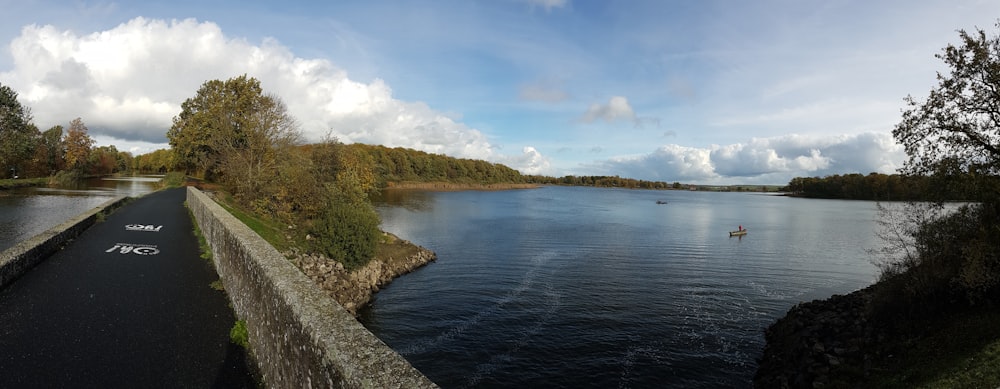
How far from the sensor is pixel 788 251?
37562mm

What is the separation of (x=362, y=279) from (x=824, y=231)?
52.3m

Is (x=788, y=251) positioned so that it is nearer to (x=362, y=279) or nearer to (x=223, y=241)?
(x=362, y=279)

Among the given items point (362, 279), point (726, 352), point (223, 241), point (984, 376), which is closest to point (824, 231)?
point (726, 352)

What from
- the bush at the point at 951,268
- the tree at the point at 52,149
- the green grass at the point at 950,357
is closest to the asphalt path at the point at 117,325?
the green grass at the point at 950,357

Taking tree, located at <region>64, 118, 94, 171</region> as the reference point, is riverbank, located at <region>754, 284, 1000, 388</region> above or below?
below

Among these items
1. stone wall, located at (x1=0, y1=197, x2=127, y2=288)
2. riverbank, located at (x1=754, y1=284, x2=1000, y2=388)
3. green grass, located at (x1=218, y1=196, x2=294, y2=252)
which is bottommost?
riverbank, located at (x1=754, y1=284, x2=1000, y2=388)

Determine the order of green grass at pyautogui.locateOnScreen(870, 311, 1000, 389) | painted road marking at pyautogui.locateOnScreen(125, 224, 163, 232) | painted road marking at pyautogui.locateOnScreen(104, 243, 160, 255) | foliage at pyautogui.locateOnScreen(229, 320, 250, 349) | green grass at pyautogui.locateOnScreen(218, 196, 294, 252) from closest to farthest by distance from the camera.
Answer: foliage at pyautogui.locateOnScreen(229, 320, 250, 349), green grass at pyautogui.locateOnScreen(870, 311, 1000, 389), painted road marking at pyautogui.locateOnScreen(104, 243, 160, 255), painted road marking at pyautogui.locateOnScreen(125, 224, 163, 232), green grass at pyautogui.locateOnScreen(218, 196, 294, 252)

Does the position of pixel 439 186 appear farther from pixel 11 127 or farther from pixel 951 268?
pixel 951 268

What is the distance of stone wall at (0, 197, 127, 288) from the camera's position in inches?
387

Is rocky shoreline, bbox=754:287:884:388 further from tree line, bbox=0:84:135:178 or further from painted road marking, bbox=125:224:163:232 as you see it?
tree line, bbox=0:84:135:178

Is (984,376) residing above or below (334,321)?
below

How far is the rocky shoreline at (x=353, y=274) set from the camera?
65.6ft

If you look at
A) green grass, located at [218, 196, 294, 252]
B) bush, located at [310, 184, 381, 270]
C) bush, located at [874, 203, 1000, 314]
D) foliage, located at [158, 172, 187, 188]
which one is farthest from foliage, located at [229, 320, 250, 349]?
foliage, located at [158, 172, 187, 188]

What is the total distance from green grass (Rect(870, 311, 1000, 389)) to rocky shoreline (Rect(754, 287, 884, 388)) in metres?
0.78
